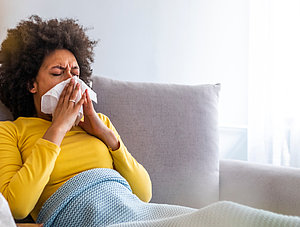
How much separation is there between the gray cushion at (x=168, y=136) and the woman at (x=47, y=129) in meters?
0.10

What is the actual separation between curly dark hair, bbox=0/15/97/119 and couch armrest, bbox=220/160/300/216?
2.40 ft

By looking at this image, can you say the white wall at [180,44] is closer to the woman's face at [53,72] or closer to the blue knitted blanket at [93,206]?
the woman's face at [53,72]

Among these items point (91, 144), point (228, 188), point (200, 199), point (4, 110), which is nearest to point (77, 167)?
→ point (91, 144)

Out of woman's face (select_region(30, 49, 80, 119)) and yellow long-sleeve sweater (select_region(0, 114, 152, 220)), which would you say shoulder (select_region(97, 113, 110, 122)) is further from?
woman's face (select_region(30, 49, 80, 119))

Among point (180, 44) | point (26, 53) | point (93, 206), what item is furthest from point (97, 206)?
point (180, 44)

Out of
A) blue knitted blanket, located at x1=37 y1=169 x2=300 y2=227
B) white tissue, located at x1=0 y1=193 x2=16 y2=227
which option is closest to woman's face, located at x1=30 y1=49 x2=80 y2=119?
blue knitted blanket, located at x1=37 y1=169 x2=300 y2=227

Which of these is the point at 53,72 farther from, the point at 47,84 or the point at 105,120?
the point at 105,120

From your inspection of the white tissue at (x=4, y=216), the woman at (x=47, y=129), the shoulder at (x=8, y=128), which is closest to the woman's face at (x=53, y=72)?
the woman at (x=47, y=129)

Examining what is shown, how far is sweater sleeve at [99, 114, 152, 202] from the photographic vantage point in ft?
4.22

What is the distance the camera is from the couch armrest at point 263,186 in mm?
1386

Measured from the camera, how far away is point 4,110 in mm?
1386

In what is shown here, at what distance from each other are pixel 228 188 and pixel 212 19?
1.11 m

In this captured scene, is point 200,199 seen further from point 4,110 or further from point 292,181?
point 4,110

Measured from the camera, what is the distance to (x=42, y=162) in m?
1.09
